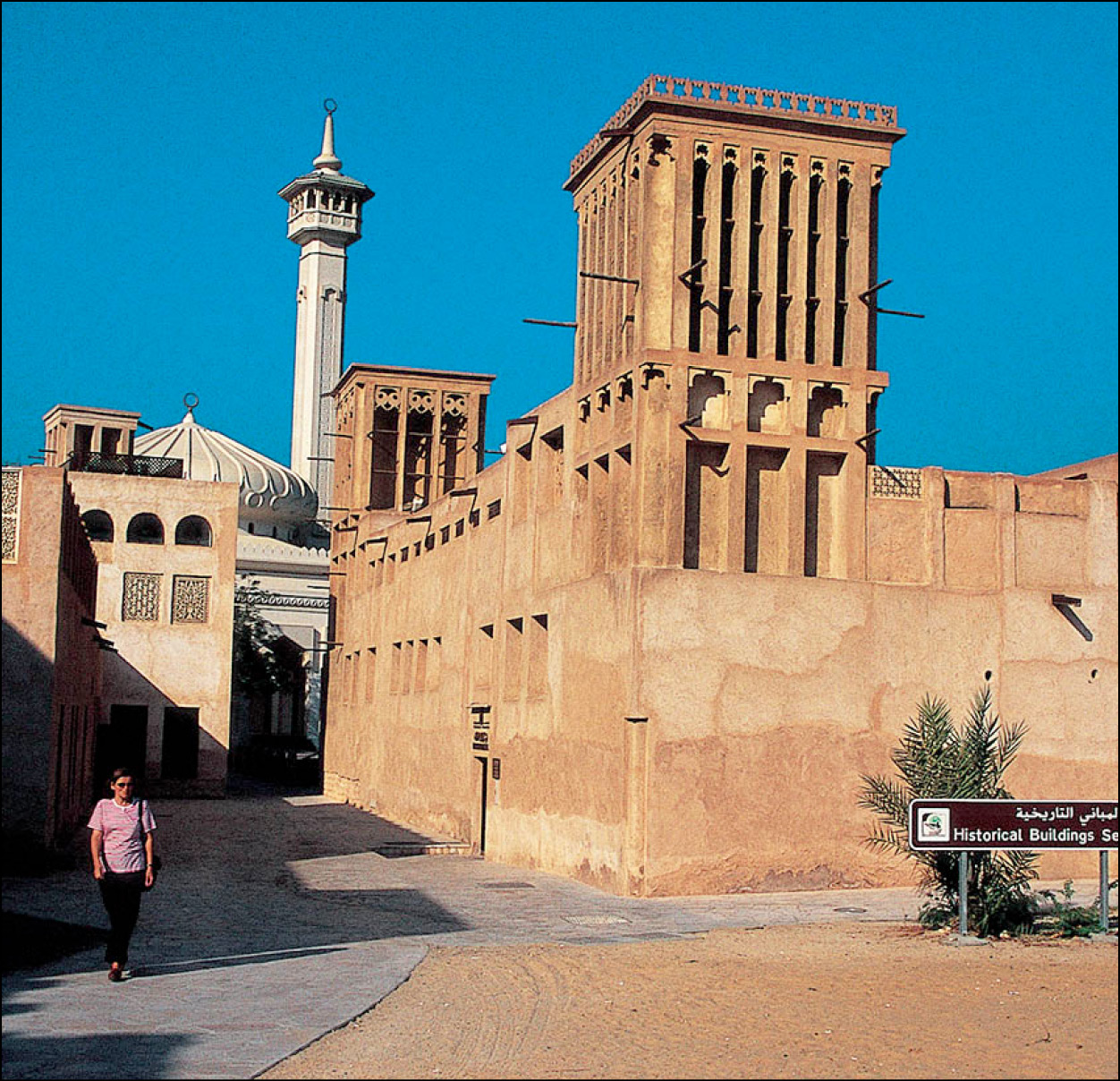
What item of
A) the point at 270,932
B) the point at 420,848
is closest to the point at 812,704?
the point at 270,932

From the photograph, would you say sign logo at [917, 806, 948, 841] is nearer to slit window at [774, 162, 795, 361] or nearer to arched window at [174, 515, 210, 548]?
slit window at [774, 162, 795, 361]

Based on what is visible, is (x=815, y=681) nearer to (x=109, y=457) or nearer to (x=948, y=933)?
(x=948, y=933)

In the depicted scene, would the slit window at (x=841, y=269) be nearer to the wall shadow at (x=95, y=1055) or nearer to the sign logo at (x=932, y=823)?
the sign logo at (x=932, y=823)

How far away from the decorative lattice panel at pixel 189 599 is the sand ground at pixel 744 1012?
2693 centimetres

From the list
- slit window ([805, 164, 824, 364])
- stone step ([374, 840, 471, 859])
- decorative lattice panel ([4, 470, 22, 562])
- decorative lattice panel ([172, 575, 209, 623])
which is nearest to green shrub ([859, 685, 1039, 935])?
slit window ([805, 164, 824, 364])

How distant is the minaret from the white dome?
545 cm

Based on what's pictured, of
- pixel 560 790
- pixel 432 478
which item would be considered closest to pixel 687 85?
pixel 560 790

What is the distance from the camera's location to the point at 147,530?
134 feet

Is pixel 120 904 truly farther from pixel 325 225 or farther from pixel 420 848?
pixel 325 225

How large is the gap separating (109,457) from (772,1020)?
3401 centimetres

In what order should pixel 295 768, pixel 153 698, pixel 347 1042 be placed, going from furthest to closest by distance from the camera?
1. pixel 295 768
2. pixel 153 698
3. pixel 347 1042

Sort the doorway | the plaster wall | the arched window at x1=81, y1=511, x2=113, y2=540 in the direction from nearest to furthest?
1. the plaster wall
2. the doorway
3. the arched window at x1=81, y1=511, x2=113, y2=540

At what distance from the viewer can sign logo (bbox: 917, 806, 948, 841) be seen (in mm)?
15242

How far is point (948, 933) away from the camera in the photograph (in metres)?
15.9
